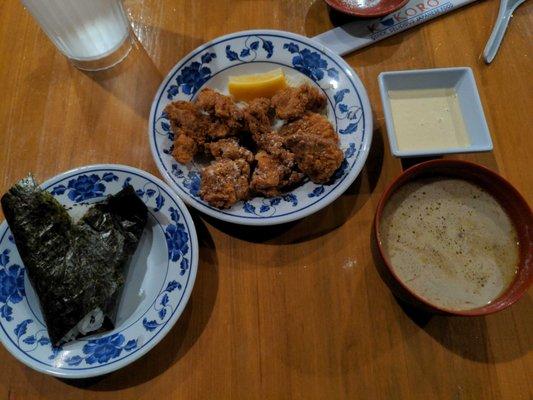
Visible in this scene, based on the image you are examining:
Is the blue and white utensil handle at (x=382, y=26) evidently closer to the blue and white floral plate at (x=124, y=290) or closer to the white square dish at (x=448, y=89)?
the white square dish at (x=448, y=89)

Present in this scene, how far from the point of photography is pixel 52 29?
142cm

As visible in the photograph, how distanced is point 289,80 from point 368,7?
1.42 ft

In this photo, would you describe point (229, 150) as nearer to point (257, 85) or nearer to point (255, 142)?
point (255, 142)

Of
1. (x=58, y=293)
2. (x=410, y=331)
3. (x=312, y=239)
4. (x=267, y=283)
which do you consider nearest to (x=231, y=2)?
(x=312, y=239)

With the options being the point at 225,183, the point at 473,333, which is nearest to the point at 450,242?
the point at 473,333

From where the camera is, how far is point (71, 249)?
3.92 ft

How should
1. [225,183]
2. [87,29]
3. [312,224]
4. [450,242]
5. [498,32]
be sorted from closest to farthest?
1. [450,242]
2. [225,183]
3. [312,224]
4. [87,29]
5. [498,32]

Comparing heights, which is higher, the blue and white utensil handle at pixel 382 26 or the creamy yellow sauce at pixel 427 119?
the blue and white utensil handle at pixel 382 26

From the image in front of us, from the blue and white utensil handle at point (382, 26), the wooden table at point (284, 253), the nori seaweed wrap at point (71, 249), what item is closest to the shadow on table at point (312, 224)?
the wooden table at point (284, 253)

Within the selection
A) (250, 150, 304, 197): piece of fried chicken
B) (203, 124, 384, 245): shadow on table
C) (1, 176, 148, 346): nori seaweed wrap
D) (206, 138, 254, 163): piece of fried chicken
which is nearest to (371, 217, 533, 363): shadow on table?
(203, 124, 384, 245): shadow on table

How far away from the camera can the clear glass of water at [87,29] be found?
4.47ft

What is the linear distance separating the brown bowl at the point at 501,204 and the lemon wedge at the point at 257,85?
1.78 ft

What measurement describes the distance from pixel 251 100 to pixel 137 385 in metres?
0.93

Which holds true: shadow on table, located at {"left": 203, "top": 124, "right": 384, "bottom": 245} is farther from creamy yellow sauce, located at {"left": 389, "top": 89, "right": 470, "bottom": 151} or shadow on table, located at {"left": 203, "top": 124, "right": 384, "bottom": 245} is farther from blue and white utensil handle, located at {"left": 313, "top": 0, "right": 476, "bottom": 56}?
blue and white utensil handle, located at {"left": 313, "top": 0, "right": 476, "bottom": 56}
